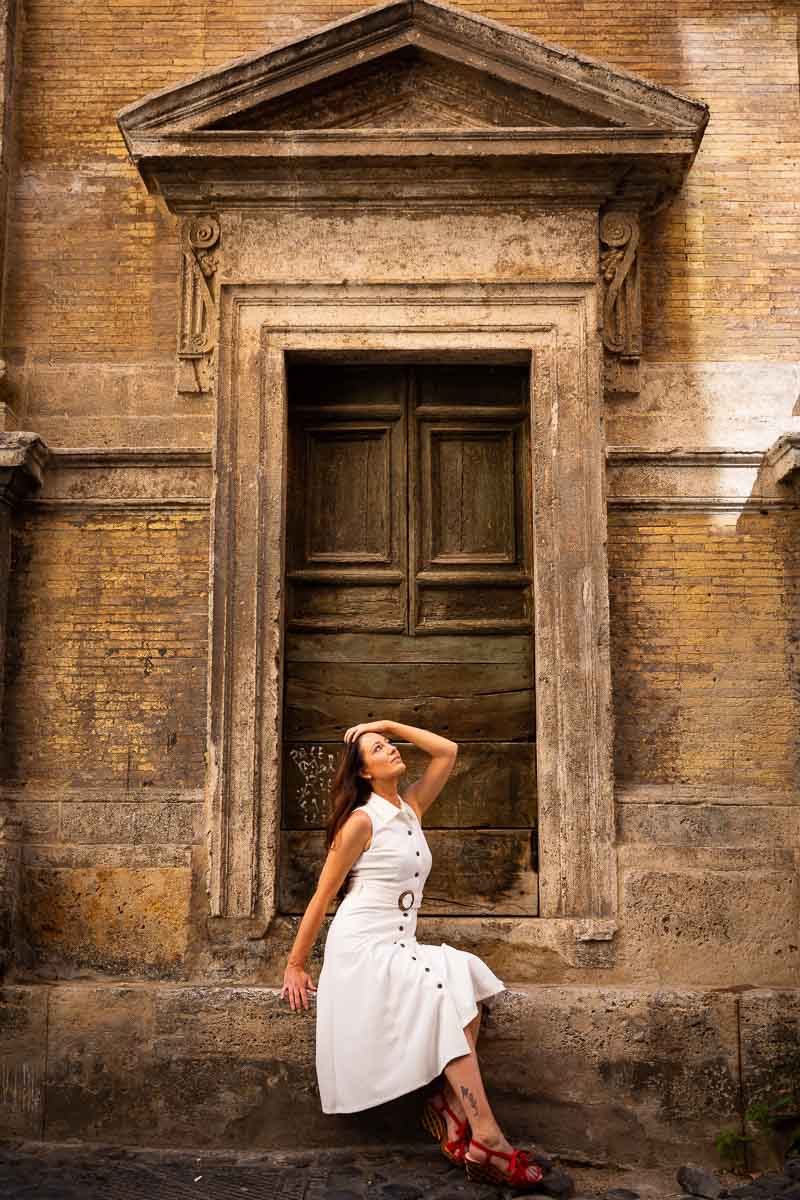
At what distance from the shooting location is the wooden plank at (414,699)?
21.4 ft

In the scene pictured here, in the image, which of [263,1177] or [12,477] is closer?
[263,1177]

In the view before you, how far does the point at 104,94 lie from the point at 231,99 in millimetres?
1058

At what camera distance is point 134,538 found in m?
6.53

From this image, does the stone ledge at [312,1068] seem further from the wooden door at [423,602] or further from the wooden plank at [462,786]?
the wooden plank at [462,786]

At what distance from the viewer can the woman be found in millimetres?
4957

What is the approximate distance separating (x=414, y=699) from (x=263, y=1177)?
250 centimetres

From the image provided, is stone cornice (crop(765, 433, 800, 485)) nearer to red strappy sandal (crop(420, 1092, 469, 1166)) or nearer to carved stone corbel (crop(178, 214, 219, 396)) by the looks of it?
carved stone corbel (crop(178, 214, 219, 396))

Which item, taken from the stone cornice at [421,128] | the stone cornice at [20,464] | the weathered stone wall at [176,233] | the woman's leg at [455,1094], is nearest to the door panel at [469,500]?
the weathered stone wall at [176,233]

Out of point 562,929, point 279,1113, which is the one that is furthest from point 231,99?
point 279,1113

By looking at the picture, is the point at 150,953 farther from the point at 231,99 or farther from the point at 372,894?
the point at 231,99

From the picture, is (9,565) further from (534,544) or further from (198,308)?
(534,544)

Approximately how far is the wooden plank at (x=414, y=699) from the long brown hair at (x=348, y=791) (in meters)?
1.15

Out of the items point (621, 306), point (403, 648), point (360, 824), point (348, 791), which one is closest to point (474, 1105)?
point (360, 824)

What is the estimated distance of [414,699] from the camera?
6.54m
